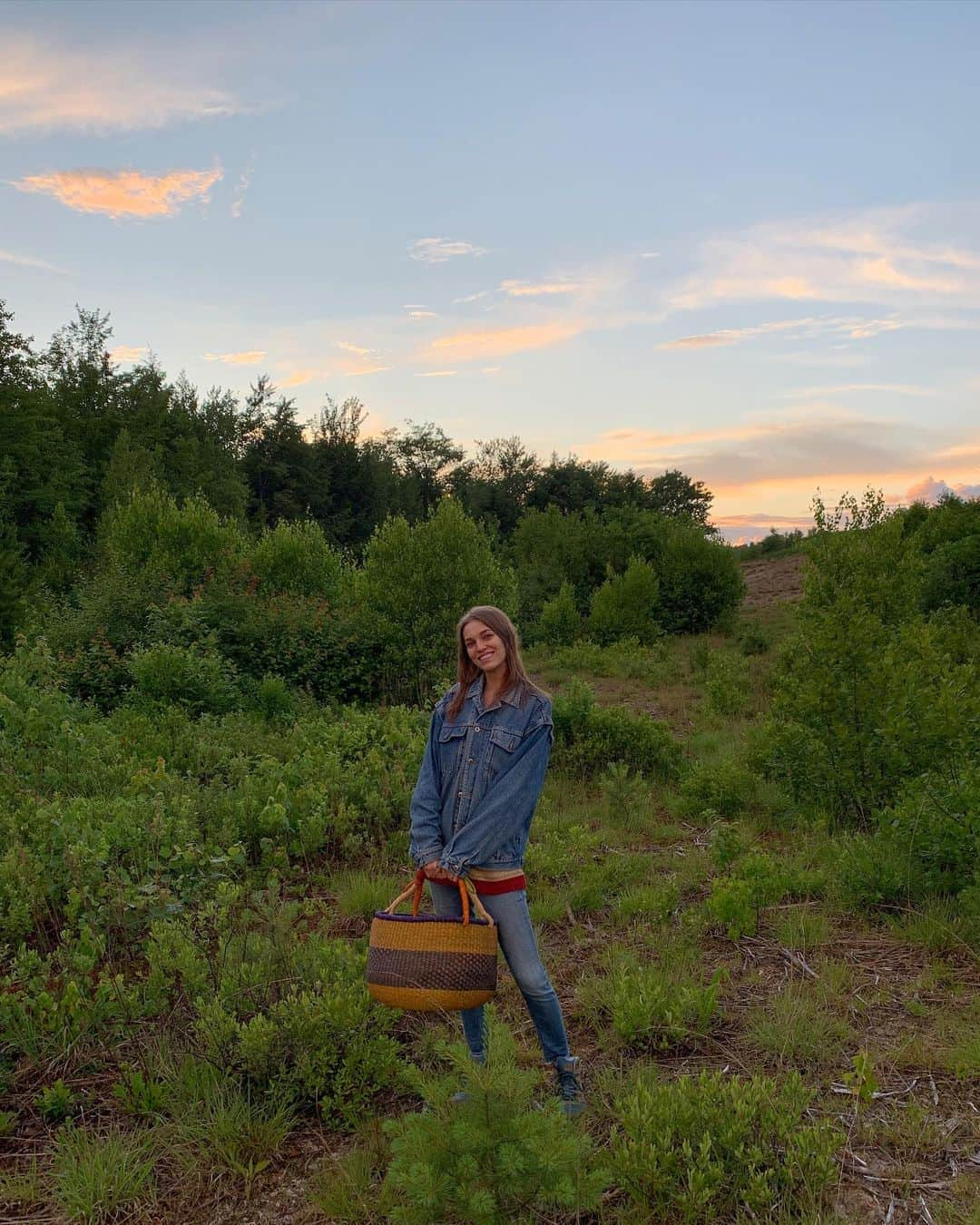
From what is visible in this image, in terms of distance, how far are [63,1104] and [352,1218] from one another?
4.91ft

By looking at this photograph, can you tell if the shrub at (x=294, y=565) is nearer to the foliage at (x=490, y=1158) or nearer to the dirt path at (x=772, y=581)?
the dirt path at (x=772, y=581)

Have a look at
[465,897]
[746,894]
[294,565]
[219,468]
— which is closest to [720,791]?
[746,894]

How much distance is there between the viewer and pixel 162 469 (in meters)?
46.4

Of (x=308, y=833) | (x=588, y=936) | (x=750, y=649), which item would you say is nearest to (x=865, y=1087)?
(x=588, y=936)

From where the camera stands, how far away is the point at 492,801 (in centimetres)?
346

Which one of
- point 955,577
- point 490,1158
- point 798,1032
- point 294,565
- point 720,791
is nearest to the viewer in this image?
point 490,1158

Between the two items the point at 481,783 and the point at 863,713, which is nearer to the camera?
the point at 481,783

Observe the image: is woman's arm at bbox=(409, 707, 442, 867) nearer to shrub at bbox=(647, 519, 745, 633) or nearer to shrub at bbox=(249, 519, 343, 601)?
shrub at bbox=(249, 519, 343, 601)

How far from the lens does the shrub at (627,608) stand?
89.9 feet

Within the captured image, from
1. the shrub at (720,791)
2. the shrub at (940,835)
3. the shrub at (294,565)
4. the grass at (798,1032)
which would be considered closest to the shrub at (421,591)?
the shrub at (294,565)

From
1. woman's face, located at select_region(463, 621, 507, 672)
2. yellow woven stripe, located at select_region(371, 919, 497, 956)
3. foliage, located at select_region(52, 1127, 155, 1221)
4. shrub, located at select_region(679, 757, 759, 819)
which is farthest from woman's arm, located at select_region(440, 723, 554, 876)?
shrub, located at select_region(679, 757, 759, 819)

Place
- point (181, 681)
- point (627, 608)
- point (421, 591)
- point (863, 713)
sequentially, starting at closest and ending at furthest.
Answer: point (863, 713)
point (181, 681)
point (421, 591)
point (627, 608)

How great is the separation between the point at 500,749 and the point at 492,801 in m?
0.23

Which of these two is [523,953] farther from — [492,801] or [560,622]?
[560,622]
